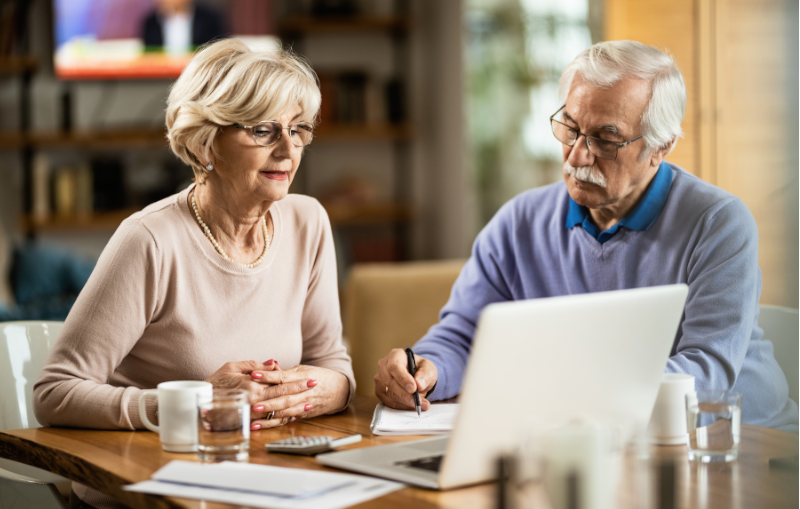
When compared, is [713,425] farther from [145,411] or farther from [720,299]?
[145,411]

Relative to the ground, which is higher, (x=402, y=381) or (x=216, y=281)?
(x=216, y=281)

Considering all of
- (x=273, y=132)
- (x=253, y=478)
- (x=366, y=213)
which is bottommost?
(x=366, y=213)

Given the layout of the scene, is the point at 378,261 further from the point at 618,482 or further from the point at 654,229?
the point at 618,482

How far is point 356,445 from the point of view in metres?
1.18

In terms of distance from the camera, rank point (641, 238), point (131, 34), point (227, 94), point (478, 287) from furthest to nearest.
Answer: point (131, 34) < point (478, 287) < point (641, 238) < point (227, 94)

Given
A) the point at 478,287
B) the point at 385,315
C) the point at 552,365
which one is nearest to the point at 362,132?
the point at 385,315

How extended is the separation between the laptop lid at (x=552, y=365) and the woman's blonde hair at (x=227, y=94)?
73 cm

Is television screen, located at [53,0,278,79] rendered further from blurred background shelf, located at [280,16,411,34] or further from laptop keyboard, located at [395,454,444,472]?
laptop keyboard, located at [395,454,444,472]

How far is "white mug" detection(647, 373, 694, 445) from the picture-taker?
1.18 metres

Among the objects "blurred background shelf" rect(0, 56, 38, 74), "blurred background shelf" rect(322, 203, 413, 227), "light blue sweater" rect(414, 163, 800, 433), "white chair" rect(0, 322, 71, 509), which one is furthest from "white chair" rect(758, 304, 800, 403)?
"blurred background shelf" rect(0, 56, 38, 74)

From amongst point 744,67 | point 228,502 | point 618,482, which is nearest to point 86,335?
point 228,502

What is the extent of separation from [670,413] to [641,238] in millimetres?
501

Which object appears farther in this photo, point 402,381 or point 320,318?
point 320,318

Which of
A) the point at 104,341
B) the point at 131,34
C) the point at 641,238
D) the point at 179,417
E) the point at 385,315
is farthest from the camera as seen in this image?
the point at 131,34
